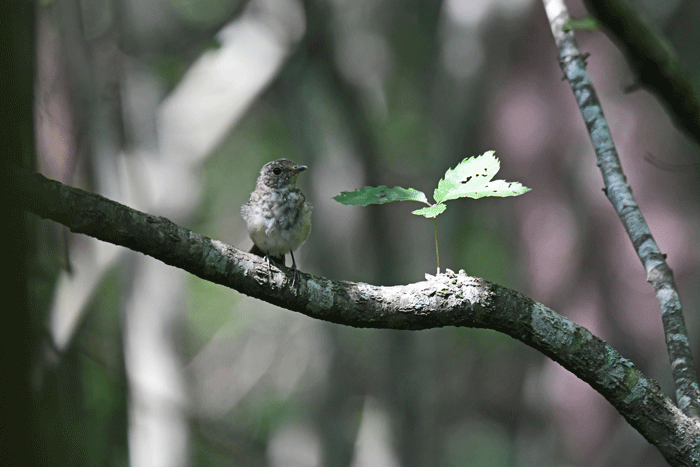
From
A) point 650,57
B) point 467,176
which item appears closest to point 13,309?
point 467,176

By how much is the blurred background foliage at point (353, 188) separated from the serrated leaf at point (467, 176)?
4212 mm

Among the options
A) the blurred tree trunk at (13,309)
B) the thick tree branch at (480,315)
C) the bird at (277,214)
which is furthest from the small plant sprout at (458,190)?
the bird at (277,214)

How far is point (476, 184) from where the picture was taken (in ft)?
7.78

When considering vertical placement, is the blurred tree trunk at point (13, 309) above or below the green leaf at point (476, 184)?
below

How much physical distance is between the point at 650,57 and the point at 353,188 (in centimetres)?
478

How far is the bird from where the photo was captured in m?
4.26

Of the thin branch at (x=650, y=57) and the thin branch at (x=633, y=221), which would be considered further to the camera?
the thin branch at (x=650, y=57)

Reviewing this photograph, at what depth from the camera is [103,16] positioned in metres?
9.20

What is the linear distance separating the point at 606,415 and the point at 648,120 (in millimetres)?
3966

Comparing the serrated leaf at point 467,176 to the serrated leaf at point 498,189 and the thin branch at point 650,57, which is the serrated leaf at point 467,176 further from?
the thin branch at point 650,57

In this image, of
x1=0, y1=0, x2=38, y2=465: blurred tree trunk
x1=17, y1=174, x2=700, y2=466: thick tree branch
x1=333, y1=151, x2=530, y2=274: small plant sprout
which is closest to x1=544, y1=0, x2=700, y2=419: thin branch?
x1=17, y1=174, x2=700, y2=466: thick tree branch

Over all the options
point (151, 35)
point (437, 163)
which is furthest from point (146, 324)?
point (151, 35)

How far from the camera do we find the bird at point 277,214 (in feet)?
14.0

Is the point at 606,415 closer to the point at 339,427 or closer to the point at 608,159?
the point at 339,427
